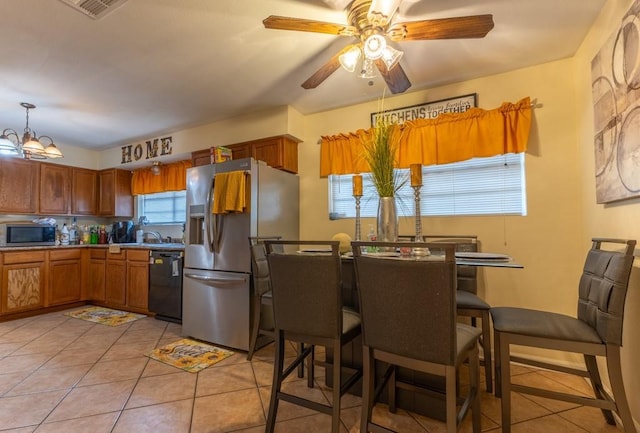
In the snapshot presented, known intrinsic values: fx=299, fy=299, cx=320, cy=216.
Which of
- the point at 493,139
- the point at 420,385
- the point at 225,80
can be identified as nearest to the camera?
the point at 420,385

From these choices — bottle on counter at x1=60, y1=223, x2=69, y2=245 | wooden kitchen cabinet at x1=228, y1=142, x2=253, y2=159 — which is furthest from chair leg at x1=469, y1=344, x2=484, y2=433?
bottle on counter at x1=60, y1=223, x2=69, y2=245

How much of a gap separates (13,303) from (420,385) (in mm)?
4632

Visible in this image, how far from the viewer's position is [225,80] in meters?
2.66

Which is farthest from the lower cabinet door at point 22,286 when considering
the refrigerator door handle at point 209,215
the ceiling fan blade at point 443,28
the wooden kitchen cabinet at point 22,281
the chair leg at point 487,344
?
the chair leg at point 487,344

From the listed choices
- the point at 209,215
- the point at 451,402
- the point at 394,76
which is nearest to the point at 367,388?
the point at 451,402

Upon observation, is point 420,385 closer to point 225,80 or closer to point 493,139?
point 493,139

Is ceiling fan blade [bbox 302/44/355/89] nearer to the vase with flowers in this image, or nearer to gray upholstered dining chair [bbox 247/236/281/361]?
the vase with flowers

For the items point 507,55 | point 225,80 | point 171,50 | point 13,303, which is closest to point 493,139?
point 507,55

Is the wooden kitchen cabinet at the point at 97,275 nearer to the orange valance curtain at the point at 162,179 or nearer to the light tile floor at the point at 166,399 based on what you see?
the orange valance curtain at the point at 162,179

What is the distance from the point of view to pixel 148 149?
4309mm

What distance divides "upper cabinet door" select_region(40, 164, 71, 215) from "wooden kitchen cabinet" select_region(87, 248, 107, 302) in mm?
801

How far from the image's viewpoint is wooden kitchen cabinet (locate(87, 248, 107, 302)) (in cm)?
418

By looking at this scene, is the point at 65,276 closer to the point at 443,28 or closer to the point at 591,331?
the point at 443,28

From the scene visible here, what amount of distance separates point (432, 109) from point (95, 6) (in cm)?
261
